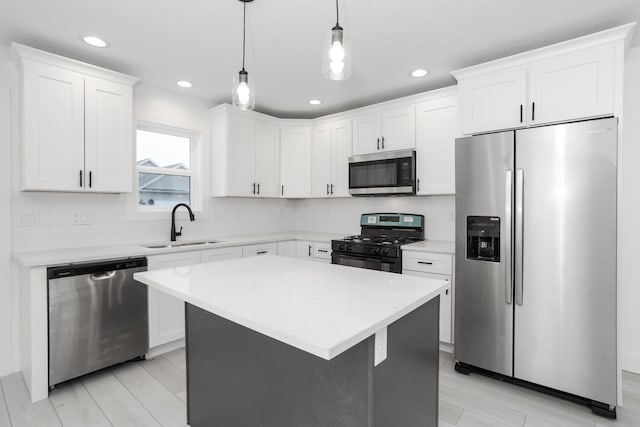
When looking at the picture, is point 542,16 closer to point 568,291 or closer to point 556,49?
point 556,49

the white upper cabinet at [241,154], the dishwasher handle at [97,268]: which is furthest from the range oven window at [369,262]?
the dishwasher handle at [97,268]

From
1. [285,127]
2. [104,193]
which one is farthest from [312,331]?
[285,127]

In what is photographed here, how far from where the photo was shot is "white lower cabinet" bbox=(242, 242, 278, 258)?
3.48m

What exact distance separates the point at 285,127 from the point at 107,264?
262cm

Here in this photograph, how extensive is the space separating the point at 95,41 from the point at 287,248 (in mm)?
2607

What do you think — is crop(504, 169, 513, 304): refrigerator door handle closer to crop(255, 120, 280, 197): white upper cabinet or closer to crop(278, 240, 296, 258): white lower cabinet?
crop(278, 240, 296, 258): white lower cabinet

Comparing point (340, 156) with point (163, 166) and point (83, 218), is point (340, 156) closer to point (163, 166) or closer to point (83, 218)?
point (163, 166)

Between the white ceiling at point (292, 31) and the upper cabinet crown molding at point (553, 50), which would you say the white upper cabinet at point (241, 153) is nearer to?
the white ceiling at point (292, 31)

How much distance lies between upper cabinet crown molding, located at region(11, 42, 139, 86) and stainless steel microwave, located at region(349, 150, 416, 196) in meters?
2.33

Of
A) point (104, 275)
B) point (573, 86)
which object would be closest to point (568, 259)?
point (573, 86)

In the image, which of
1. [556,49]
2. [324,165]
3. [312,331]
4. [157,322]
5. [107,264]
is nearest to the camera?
[312,331]

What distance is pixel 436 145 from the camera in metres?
3.24

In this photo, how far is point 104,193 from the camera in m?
3.04

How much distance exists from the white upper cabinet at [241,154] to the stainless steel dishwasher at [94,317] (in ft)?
4.52
